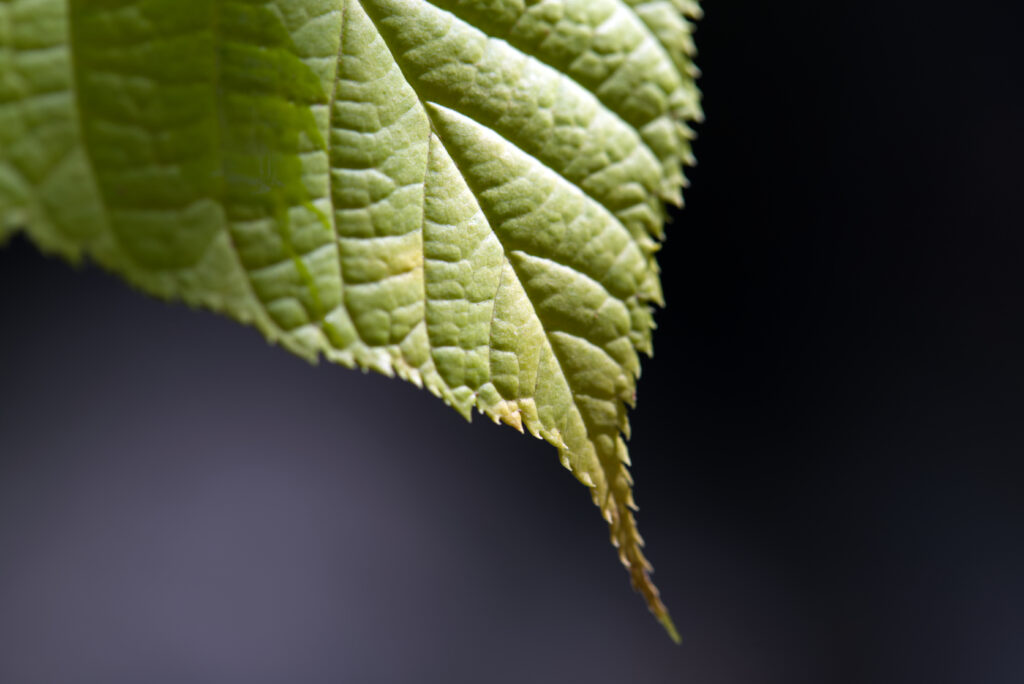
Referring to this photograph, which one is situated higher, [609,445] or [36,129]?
[36,129]

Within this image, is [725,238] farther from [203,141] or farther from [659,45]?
[203,141]

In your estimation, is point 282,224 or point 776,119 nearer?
point 282,224

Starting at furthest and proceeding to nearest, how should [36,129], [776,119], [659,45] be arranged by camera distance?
[776,119]
[659,45]
[36,129]

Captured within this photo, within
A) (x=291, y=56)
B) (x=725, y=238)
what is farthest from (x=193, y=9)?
(x=725, y=238)

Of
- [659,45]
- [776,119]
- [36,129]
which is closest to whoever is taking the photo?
[36,129]

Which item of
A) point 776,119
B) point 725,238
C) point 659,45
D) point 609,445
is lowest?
point 725,238

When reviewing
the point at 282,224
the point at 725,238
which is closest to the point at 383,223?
the point at 282,224
